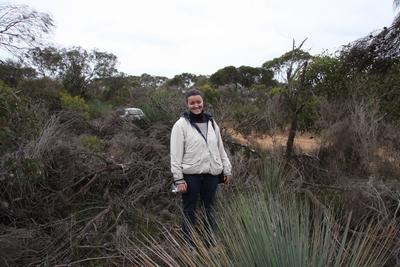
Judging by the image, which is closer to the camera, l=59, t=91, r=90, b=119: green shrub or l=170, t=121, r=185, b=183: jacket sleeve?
l=170, t=121, r=185, b=183: jacket sleeve

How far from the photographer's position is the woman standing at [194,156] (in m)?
4.01

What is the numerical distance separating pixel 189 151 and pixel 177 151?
12 cm

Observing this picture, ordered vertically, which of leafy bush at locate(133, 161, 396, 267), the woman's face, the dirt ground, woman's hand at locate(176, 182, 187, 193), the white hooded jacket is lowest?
the dirt ground

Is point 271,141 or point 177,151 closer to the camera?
point 177,151

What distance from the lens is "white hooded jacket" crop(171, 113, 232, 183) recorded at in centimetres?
400

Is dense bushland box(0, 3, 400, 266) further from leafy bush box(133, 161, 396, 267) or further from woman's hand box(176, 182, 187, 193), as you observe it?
woman's hand box(176, 182, 187, 193)

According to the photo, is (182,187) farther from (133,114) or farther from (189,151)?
(133,114)

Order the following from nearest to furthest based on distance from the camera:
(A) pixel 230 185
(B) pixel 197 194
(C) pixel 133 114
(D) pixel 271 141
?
(B) pixel 197 194 → (A) pixel 230 185 → (D) pixel 271 141 → (C) pixel 133 114

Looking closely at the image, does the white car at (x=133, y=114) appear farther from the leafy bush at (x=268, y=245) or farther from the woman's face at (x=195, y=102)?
the leafy bush at (x=268, y=245)

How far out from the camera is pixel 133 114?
9.34 metres

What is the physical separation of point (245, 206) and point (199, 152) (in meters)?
1.68

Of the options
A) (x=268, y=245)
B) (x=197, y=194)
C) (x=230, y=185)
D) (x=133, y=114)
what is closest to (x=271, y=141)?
(x=230, y=185)

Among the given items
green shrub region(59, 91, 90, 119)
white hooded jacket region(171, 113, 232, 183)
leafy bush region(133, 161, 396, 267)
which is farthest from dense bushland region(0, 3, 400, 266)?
green shrub region(59, 91, 90, 119)

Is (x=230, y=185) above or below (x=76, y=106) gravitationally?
below
